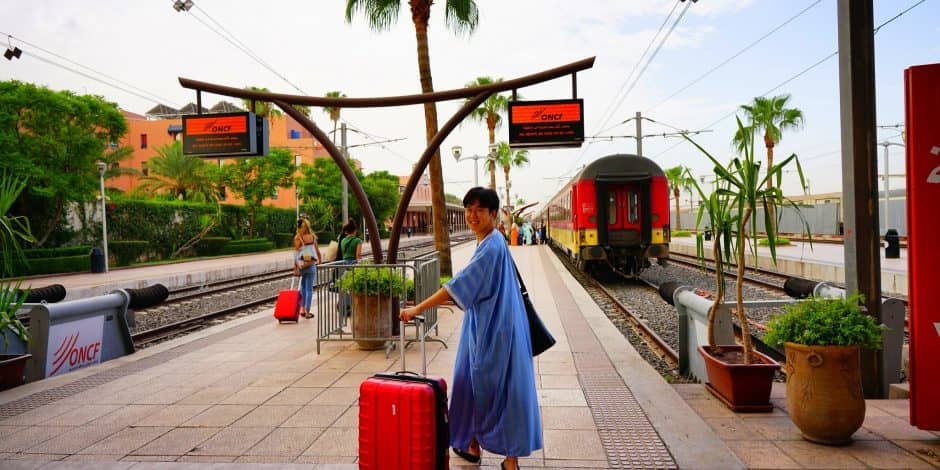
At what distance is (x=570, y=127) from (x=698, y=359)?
10.5 ft

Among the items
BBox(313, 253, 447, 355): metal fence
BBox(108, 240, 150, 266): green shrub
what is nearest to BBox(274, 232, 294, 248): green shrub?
BBox(108, 240, 150, 266): green shrub

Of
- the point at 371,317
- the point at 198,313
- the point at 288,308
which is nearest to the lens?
the point at 371,317

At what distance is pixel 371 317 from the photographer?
714cm

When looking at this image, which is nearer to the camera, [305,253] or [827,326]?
[827,326]

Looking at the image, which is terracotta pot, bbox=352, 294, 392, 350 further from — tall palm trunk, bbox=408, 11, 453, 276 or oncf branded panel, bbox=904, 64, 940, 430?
tall palm trunk, bbox=408, 11, 453, 276

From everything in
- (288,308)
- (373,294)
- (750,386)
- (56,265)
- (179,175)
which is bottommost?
(750,386)

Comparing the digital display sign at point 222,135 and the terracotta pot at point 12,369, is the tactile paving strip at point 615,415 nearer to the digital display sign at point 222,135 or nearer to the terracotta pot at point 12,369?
the digital display sign at point 222,135

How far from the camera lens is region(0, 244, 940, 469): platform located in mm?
3842

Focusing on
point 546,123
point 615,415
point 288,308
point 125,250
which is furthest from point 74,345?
point 125,250

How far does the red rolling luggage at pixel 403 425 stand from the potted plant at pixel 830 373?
96.2 inches

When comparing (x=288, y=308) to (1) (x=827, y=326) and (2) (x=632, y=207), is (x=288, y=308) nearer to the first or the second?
(1) (x=827, y=326)

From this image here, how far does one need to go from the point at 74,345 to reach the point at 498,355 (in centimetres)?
575

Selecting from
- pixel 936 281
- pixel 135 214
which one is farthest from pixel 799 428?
pixel 135 214

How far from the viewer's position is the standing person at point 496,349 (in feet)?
11.0
